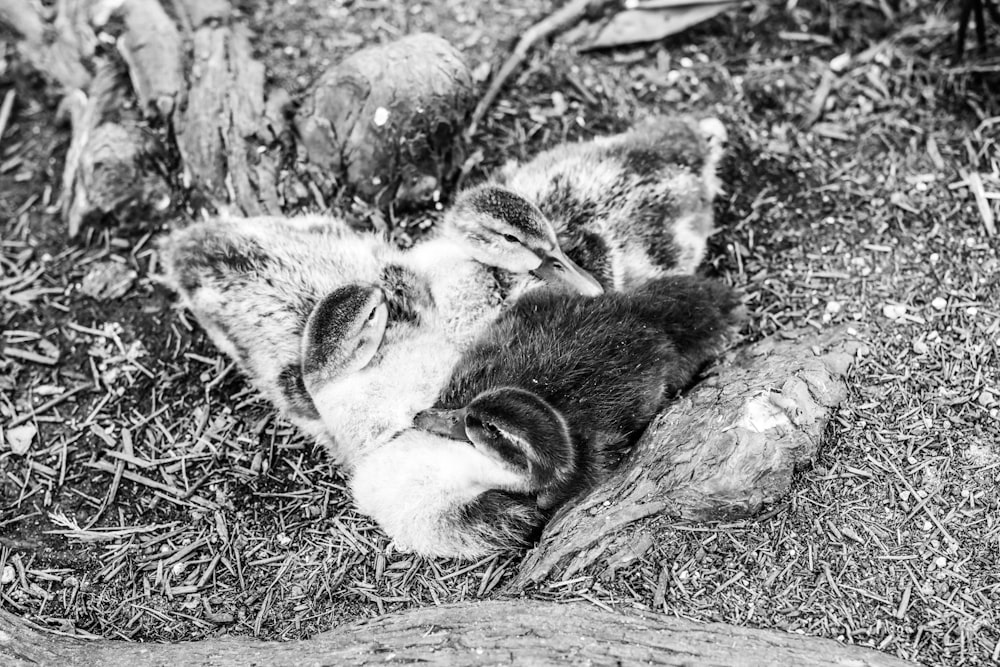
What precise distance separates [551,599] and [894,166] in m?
3.36

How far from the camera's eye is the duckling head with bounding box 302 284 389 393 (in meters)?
4.46

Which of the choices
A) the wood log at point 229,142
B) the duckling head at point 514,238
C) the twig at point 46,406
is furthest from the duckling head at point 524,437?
the twig at point 46,406

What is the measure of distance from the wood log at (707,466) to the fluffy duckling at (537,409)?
0.58 feet

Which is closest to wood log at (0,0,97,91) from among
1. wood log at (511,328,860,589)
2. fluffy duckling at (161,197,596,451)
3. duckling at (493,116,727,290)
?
fluffy duckling at (161,197,596,451)

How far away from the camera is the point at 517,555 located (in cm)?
411

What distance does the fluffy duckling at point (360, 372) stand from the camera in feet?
14.7

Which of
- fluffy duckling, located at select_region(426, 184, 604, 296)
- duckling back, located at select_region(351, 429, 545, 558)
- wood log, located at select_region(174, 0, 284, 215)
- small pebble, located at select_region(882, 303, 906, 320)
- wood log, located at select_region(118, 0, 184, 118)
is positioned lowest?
duckling back, located at select_region(351, 429, 545, 558)

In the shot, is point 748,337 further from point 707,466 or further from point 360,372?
point 360,372

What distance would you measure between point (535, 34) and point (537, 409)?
124 inches

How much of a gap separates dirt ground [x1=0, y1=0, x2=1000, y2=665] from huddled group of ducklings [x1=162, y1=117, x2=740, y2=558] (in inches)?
10.8

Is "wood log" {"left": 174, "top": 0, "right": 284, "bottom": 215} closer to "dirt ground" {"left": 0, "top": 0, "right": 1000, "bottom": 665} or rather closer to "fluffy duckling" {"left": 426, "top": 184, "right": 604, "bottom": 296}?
"dirt ground" {"left": 0, "top": 0, "right": 1000, "bottom": 665}

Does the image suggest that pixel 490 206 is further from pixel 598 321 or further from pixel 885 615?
pixel 885 615

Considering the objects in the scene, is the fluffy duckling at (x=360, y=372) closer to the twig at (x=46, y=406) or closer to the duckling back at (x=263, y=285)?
the duckling back at (x=263, y=285)

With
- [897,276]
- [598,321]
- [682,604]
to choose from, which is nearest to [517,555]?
[682,604]
